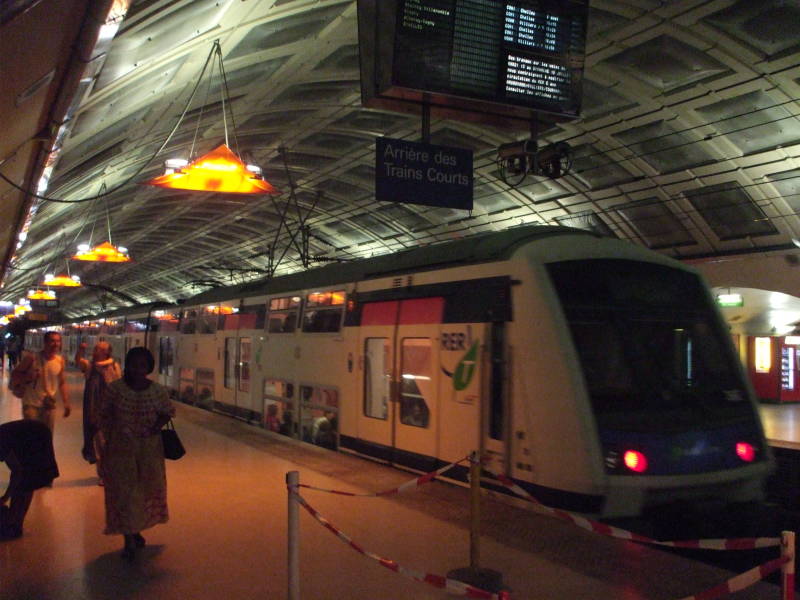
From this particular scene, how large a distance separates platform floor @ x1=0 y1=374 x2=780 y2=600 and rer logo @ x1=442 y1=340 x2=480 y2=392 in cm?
128

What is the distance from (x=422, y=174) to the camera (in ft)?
28.8

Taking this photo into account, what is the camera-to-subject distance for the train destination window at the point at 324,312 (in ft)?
37.8

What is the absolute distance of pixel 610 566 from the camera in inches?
238

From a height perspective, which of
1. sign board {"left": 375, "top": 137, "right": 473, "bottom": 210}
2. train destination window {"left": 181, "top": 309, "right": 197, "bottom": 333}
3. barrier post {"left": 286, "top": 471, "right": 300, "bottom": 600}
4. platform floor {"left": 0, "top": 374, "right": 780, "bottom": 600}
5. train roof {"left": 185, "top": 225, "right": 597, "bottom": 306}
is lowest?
platform floor {"left": 0, "top": 374, "right": 780, "bottom": 600}

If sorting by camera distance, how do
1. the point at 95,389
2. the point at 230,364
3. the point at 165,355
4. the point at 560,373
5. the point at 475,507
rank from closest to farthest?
the point at 475,507 < the point at 560,373 < the point at 95,389 < the point at 230,364 < the point at 165,355

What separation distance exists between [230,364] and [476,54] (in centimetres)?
1085

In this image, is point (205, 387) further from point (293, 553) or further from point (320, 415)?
point (293, 553)

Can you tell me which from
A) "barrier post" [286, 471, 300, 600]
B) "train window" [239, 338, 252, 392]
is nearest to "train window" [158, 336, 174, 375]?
"train window" [239, 338, 252, 392]

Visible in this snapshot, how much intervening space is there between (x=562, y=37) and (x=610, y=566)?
5349 mm

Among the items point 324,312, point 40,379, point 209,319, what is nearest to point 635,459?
point 40,379

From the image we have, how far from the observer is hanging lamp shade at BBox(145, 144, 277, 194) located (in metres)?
10.2

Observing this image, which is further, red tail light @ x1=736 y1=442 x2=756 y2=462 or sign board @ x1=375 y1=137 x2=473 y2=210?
sign board @ x1=375 y1=137 x2=473 y2=210

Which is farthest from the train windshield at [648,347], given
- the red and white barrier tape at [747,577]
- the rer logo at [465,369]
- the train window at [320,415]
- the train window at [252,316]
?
the train window at [252,316]

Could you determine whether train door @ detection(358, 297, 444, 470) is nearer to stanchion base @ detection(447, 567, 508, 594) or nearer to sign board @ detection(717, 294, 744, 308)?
stanchion base @ detection(447, 567, 508, 594)
